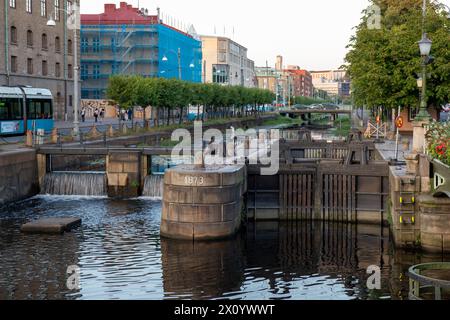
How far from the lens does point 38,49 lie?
75062 mm

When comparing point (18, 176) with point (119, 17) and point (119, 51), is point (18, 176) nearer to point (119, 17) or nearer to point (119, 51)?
point (119, 51)

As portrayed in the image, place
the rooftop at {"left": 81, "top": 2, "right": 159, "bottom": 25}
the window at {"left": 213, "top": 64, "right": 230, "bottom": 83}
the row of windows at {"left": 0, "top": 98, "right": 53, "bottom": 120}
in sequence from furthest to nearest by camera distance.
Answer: the window at {"left": 213, "top": 64, "right": 230, "bottom": 83}
the rooftop at {"left": 81, "top": 2, "right": 159, "bottom": 25}
the row of windows at {"left": 0, "top": 98, "right": 53, "bottom": 120}

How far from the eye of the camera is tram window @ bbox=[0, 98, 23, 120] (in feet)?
157

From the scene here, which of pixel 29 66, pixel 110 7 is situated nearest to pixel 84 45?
pixel 110 7

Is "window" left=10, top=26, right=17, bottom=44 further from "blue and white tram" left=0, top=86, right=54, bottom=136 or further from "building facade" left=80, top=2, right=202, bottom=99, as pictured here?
"building facade" left=80, top=2, right=202, bottom=99

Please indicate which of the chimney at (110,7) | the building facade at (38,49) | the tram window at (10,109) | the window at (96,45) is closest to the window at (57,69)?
the building facade at (38,49)

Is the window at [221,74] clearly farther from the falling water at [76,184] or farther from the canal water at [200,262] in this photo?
the canal water at [200,262]

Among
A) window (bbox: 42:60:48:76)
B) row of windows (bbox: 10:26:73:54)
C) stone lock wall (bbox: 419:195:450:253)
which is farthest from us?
window (bbox: 42:60:48:76)

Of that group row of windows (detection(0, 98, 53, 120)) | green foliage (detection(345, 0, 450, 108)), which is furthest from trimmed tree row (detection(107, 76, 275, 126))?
green foliage (detection(345, 0, 450, 108))

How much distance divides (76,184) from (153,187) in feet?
14.7

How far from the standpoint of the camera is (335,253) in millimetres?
26234

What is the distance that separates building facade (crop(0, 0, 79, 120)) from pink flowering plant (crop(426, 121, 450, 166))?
152 feet
